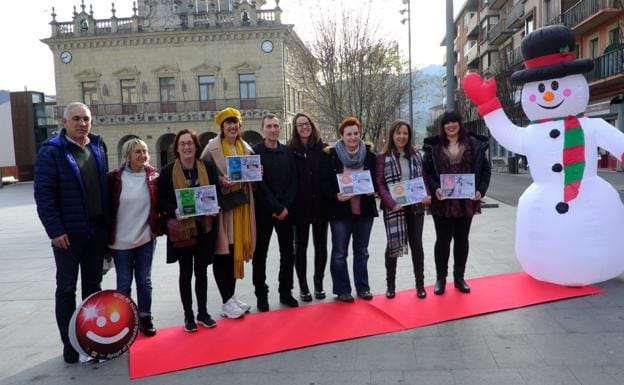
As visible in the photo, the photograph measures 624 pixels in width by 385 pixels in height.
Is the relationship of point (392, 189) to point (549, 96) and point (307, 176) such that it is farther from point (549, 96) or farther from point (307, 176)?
point (549, 96)

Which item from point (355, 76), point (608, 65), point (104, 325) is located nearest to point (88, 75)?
point (355, 76)

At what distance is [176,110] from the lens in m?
36.0

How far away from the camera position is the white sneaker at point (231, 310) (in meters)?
4.82

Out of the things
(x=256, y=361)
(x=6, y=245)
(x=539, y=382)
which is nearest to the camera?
(x=539, y=382)

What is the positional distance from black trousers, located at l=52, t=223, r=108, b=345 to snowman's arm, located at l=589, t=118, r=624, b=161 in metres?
5.06

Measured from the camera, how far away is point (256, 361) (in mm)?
3902

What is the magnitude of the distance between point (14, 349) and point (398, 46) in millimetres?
16740

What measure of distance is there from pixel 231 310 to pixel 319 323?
0.91 m

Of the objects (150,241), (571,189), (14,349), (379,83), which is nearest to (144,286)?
(150,241)

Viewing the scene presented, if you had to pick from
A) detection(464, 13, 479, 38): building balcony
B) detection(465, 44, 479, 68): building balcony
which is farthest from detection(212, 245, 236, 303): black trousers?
detection(464, 13, 479, 38): building balcony

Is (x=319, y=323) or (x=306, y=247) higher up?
(x=306, y=247)

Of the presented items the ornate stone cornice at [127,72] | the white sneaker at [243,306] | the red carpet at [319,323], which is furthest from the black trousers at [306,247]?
the ornate stone cornice at [127,72]

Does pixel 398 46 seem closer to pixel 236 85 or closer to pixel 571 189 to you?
pixel 571 189

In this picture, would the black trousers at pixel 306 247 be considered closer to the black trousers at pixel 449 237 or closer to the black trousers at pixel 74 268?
the black trousers at pixel 449 237
